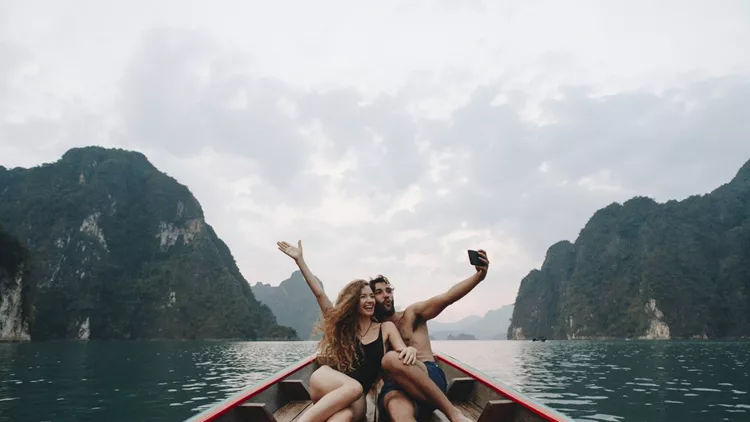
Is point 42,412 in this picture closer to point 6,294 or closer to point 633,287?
point 6,294

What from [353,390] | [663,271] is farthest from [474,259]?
[663,271]

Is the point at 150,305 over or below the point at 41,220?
below

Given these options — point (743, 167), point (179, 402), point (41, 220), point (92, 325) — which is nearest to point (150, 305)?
point (92, 325)

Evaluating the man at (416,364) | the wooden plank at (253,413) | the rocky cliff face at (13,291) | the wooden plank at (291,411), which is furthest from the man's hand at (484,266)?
the rocky cliff face at (13,291)

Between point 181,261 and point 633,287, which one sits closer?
point 633,287

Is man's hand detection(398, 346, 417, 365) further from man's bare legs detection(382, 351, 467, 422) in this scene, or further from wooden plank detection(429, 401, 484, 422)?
wooden plank detection(429, 401, 484, 422)

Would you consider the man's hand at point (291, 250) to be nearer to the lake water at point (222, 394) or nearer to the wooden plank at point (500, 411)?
the wooden plank at point (500, 411)

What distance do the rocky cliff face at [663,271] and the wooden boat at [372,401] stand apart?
14271 cm

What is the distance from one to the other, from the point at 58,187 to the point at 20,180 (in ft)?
35.3

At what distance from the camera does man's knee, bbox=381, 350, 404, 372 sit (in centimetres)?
368

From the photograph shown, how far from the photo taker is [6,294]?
76688mm

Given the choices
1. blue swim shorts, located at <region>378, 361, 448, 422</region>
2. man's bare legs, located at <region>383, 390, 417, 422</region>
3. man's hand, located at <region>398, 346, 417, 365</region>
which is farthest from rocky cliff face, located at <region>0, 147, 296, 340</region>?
man's hand, located at <region>398, 346, 417, 365</region>

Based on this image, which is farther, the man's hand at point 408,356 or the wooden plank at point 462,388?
the wooden plank at point 462,388

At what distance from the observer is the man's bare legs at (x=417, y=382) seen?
3697 mm
